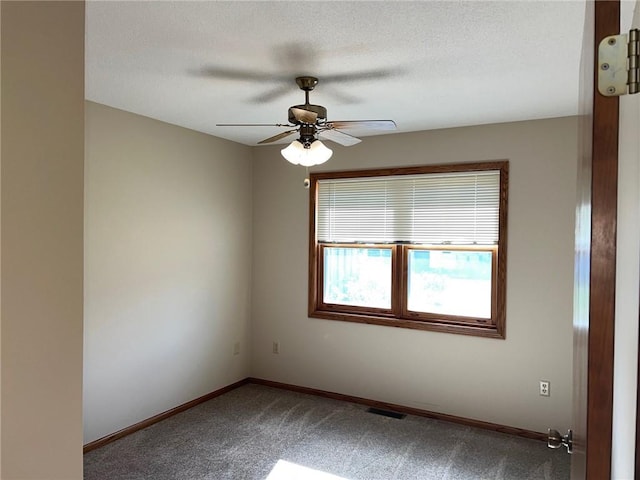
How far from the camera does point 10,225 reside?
88 cm

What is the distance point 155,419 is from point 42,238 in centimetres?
338

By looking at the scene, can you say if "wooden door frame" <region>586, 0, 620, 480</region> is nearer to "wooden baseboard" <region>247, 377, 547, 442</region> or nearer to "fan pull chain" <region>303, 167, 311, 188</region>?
"wooden baseboard" <region>247, 377, 547, 442</region>

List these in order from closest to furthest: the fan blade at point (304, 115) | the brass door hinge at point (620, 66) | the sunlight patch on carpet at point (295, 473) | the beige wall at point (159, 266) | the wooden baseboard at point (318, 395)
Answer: the brass door hinge at point (620, 66) → the fan blade at point (304, 115) → the sunlight patch on carpet at point (295, 473) → the beige wall at point (159, 266) → the wooden baseboard at point (318, 395)

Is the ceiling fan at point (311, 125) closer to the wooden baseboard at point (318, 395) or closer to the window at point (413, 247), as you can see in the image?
the window at point (413, 247)

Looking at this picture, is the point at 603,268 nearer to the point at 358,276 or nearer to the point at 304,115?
the point at 304,115

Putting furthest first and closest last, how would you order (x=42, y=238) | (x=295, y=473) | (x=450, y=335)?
1. (x=450, y=335)
2. (x=295, y=473)
3. (x=42, y=238)

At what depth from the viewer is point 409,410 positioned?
413 centimetres

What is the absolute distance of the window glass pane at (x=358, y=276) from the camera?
437cm

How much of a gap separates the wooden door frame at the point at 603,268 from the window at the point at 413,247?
10.4 feet

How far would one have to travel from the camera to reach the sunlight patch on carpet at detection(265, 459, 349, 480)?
302 centimetres

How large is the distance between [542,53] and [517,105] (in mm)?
952

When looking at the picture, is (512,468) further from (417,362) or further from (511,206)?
(511,206)

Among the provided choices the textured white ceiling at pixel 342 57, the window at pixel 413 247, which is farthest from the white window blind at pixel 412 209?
the textured white ceiling at pixel 342 57

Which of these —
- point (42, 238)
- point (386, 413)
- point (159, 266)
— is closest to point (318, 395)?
point (386, 413)
